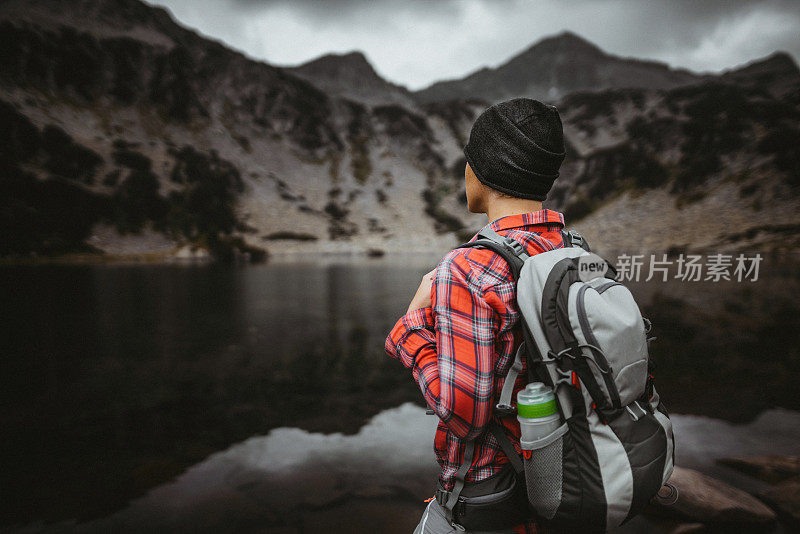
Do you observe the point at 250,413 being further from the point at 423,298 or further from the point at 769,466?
the point at 769,466

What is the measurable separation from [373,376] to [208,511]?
5.89 m

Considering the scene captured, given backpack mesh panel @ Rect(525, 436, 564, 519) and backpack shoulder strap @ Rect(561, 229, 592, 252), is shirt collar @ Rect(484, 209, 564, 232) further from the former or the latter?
backpack mesh panel @ Rect(525, 436, 564, 519)

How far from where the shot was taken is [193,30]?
520 feet

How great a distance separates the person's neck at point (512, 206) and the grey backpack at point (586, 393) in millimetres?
371

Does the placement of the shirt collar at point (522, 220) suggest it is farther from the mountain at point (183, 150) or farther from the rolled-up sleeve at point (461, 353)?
the mountain at point (183, 150)

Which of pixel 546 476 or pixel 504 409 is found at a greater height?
pixel 504 409

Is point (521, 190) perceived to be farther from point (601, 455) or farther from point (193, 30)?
point (193, 30)

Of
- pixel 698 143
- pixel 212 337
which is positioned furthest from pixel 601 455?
pixel 698 143

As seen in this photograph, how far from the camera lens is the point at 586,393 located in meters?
1.58

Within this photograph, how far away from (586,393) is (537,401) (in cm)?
20

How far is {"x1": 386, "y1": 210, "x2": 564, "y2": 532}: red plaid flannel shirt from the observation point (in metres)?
1.59

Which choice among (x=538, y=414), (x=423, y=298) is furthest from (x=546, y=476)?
(x=423, y=298)

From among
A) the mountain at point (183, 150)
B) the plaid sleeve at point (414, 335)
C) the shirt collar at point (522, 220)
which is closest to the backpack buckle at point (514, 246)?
the shirt collar at point (522, 220)

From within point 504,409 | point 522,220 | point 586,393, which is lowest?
point 504,409
